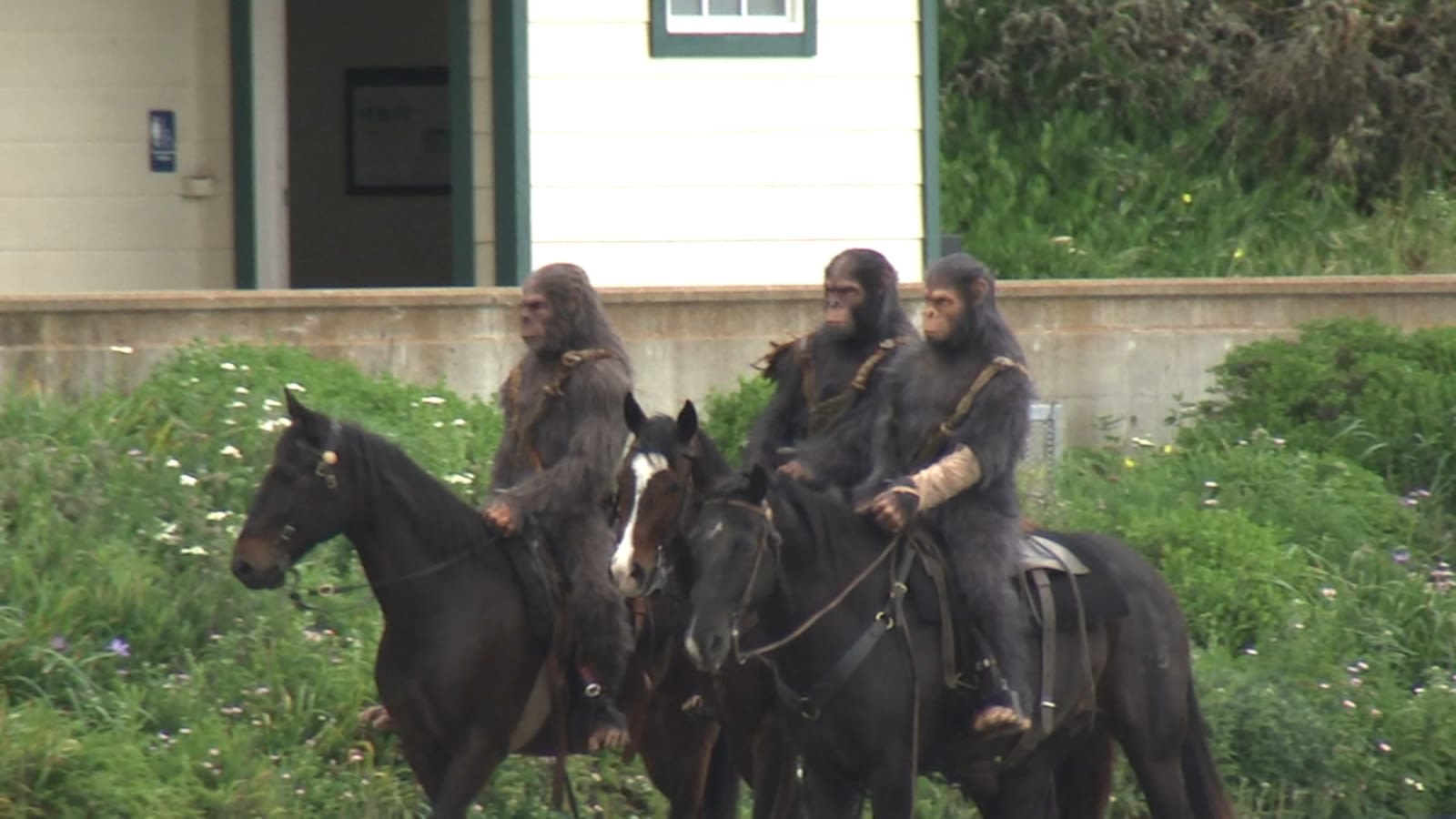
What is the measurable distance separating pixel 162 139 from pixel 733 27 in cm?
345

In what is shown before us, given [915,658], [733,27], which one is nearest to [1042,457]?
[733,27]

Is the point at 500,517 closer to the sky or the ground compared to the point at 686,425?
closer to the ground

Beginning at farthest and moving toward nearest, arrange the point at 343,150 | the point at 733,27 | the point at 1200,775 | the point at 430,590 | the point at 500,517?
the point at 343,150
the point at 733,27
the point at 1200,775
the point at 500,517
the point at 430,590

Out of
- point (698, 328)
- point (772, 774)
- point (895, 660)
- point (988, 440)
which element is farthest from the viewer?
point (698, 328)

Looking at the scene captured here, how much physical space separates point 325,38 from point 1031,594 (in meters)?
10.4

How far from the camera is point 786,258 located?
51.3 ft

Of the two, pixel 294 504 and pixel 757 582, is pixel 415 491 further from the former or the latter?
pixel 757 582

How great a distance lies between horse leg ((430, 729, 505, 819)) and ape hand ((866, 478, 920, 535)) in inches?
66.6

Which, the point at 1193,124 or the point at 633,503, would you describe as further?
the point at 1193,124

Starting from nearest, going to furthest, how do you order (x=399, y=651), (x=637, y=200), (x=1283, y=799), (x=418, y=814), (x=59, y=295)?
(x=399, y=651) < (x=418, y=814) < (x=1283, y=799) < (x=59, y=295) < (x=637, y=200)

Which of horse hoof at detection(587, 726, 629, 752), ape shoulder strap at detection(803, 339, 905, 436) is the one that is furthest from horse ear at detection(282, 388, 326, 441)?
ape shoulder strap at detection(803, 339, 905, 436)

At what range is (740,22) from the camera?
15.5m

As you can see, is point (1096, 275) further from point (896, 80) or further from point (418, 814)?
point (418, 814)

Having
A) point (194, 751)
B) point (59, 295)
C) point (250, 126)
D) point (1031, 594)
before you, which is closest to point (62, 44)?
point (250, 126)
